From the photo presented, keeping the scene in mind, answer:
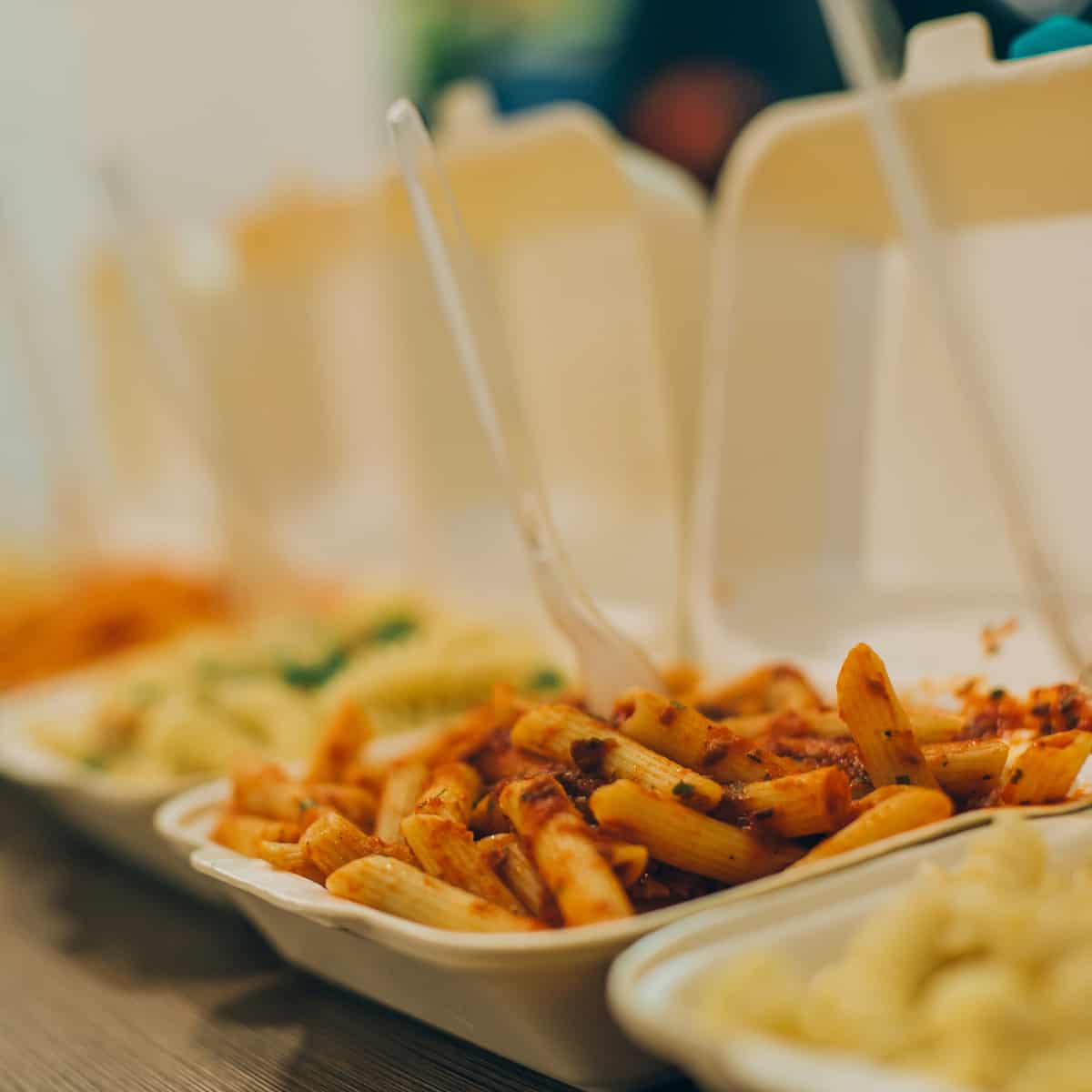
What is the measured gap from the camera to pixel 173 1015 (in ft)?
2.85

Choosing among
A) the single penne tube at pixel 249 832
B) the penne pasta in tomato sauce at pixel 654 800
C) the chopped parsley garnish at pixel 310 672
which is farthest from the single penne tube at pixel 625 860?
the chopped parsley garnish at pixel 310 672

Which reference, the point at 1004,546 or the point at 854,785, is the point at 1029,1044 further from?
the point at 1004,546

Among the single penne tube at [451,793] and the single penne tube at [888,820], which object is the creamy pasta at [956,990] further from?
the single penne tube at [451,793]

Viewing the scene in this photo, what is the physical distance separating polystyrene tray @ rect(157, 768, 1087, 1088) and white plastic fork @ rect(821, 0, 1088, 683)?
0.29m

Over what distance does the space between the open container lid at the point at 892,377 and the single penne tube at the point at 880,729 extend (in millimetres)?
209

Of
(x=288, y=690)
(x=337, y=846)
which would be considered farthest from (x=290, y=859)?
(x=288, y=690)

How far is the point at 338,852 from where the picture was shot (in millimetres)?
672

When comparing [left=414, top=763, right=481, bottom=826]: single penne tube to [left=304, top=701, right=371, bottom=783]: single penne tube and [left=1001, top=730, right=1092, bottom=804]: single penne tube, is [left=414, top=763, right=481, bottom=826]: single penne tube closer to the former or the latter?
[left=304, top=701, right=371, bottom=783]: single penne tube

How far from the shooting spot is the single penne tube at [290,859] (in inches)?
27.0

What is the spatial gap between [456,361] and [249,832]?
761 mm

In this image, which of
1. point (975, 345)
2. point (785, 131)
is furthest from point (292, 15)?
point (975, 345)

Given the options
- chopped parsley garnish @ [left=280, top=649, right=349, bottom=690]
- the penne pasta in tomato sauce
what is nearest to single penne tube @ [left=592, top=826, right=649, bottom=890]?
the penne pasta in tomato sauce

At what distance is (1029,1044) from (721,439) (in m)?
0.66

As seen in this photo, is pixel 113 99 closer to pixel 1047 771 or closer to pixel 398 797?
pixel 398 797
